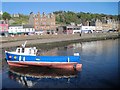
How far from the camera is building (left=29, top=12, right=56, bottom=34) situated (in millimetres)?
132887

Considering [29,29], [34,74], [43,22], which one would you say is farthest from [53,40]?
[34,74]

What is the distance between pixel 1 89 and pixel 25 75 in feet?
25.5

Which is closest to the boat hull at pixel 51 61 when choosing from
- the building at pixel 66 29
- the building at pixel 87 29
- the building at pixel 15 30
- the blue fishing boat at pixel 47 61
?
the blue fishing boat at pixel 47 61

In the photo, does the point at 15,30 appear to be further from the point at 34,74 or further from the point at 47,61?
the point at 34,74

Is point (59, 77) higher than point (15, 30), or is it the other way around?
point (15, 30)

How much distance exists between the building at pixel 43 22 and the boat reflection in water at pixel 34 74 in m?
89.4

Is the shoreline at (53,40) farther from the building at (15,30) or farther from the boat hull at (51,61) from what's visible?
the boat hull at (51,61)

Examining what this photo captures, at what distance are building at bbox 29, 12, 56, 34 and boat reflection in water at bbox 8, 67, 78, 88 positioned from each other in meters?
89.4

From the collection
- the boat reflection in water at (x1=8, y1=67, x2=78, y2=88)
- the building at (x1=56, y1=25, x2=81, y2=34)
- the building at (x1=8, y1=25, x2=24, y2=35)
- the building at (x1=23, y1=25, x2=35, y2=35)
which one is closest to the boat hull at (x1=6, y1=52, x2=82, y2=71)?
the boat reflection in water at (x1=8, y1=67, x2=78, y2=88)

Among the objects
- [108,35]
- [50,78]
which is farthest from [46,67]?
[108,35]

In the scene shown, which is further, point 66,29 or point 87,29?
point 87,29

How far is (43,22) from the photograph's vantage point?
136 metres

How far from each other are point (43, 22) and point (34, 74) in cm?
9844

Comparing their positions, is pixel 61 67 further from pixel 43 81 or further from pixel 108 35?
pixel 108 35
